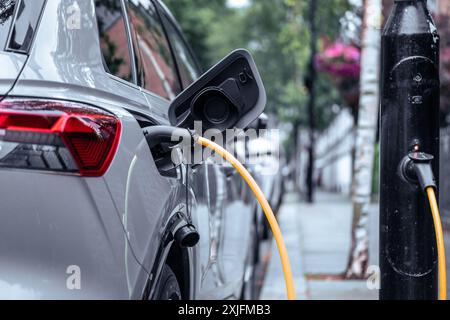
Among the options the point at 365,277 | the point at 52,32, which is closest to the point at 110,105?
the point at 52,32

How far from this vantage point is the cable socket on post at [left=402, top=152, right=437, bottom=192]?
9.57 feet

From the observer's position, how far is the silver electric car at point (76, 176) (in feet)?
7.59

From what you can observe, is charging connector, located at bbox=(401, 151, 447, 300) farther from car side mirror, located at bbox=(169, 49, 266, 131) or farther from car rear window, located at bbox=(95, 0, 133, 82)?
car rear window, located at bbox=(95, 0, 133, 82)

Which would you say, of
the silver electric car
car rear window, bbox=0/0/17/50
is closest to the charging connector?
the silver electric car

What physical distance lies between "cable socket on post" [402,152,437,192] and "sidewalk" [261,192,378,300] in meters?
3.61

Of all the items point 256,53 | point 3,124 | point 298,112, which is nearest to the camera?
point 3,124

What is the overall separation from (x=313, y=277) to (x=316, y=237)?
423 centimetres

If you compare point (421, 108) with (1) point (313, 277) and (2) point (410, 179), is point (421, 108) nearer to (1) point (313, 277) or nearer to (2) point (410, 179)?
(2) point (410, 179)

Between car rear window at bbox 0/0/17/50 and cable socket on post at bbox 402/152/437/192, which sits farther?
cable socket on post at bbox 402/152/437/192

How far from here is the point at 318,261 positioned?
9320mm

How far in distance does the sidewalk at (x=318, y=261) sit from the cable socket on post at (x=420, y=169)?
3.61 m
